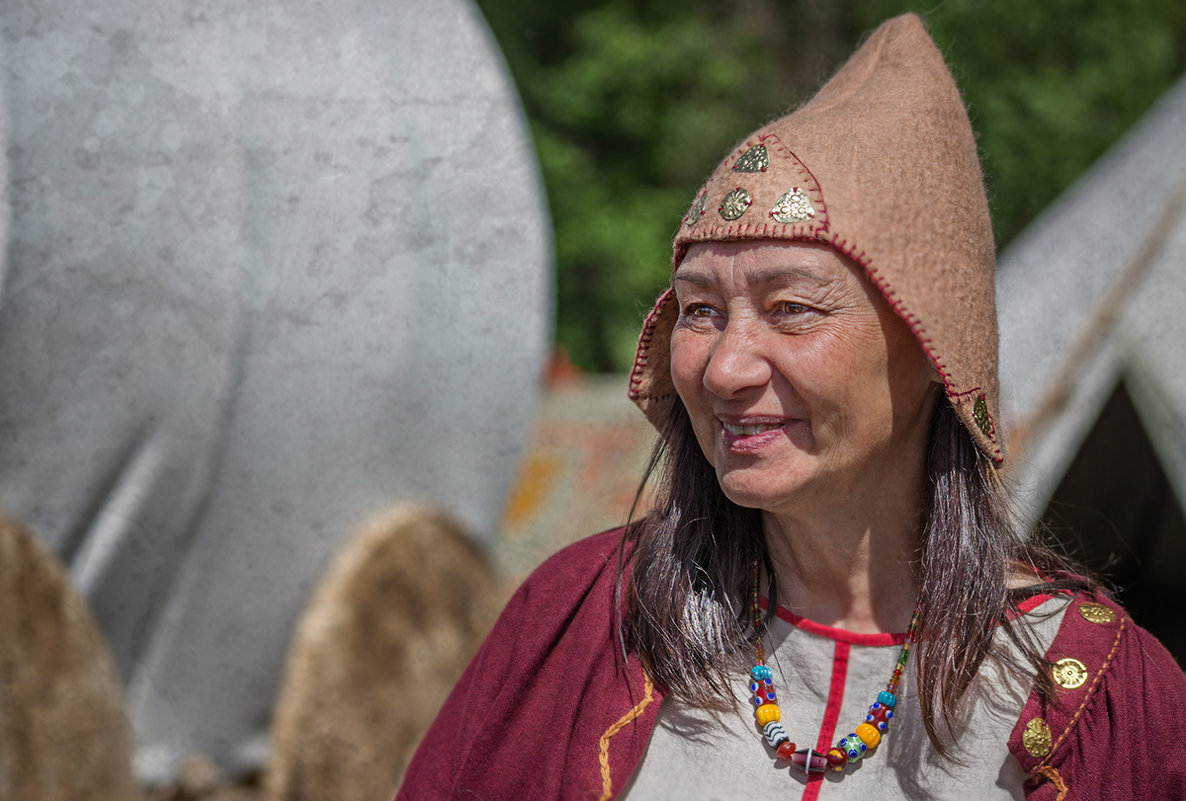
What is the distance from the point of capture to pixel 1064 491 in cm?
256

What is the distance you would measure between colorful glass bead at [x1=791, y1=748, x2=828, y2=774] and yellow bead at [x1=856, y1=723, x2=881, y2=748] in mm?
52

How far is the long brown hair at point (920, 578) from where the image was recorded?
4.49ft

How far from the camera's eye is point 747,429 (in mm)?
1341

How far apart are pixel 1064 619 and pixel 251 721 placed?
6.72 ft

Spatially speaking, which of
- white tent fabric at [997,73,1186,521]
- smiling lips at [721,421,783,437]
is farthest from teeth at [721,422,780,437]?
white tent fabric at [997,73,1186,521]

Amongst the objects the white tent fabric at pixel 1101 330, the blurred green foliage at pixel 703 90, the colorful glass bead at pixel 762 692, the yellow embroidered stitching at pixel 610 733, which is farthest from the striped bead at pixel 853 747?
the blurred green foliage at pixel 703 90

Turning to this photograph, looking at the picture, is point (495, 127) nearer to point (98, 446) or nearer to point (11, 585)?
point (98, 446)

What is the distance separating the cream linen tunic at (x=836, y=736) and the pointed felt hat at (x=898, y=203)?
0.97ft

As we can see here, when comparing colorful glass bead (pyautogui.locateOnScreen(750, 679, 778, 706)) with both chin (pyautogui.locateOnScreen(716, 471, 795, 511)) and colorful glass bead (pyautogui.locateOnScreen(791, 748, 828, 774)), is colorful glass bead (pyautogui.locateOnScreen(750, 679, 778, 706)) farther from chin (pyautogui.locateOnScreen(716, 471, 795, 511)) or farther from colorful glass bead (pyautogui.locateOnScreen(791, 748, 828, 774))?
chin (pyautogui.locateOnScreen(716, 471, 795, 511))

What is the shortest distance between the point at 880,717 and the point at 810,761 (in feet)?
0.34

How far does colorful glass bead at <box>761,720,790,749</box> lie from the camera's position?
1374 millimetres

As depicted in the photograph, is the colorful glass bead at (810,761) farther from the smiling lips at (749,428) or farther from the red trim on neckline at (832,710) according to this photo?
the smiling lips at (749,428)

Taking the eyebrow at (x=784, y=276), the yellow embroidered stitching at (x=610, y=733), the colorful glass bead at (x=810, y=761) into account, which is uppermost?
the eyebrow at (x=784, y=276)

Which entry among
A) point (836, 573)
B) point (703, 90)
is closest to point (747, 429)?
point (836, 573)
